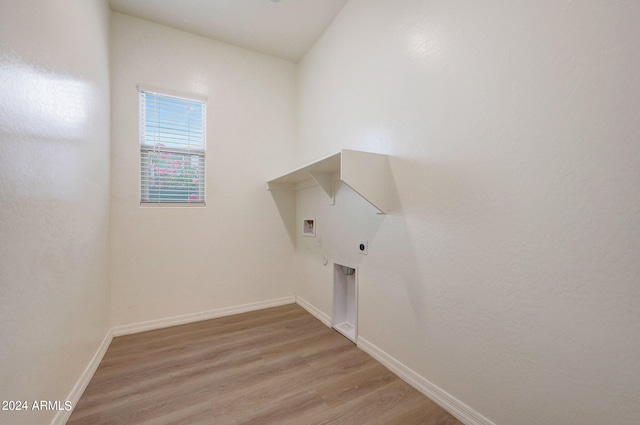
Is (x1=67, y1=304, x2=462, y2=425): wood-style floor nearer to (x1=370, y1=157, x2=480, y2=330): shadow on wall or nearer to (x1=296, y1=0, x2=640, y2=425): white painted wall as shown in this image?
(x1=296, y1=0, x2=640, y2=425): white painted wall

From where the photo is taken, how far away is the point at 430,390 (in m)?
1.61

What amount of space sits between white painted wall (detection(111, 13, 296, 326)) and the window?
0.08m

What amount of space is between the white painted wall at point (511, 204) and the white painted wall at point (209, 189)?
5.04 feet

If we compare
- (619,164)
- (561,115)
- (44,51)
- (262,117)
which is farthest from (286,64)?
(619,164)

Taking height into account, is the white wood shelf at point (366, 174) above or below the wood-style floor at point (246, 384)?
above

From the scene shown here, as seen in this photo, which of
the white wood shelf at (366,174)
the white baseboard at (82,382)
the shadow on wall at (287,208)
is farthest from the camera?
the shadow on wall at (287,208)

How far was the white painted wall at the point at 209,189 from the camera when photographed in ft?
8.34

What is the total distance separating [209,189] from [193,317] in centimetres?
140

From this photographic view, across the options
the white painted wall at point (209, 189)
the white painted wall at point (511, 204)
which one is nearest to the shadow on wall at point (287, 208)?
the white painted wall at point (209, 189)

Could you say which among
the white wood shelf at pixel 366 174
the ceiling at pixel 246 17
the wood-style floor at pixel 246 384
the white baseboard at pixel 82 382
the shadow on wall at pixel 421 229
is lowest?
the wood-style floor at pixel 246 384

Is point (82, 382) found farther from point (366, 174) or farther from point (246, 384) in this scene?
point (366, 174)

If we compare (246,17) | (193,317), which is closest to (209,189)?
(193,317)

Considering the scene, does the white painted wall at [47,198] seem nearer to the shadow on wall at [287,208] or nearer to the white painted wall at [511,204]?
the shadow on wall at [287,208]

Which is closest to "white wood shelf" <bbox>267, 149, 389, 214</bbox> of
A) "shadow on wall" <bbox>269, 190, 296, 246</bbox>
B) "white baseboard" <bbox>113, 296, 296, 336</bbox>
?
"shadow on wall" <bbox>269, 190, 296, 246</bbox>
